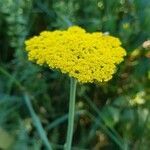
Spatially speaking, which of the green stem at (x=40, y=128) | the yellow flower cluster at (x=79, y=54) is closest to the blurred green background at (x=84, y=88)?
the green stem at (x=40, y=128)

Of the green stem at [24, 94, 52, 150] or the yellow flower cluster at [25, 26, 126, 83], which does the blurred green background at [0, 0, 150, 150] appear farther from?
the yellow flower cluster at [25, 26, 126, 83]

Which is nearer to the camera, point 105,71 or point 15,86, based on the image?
point 105,71

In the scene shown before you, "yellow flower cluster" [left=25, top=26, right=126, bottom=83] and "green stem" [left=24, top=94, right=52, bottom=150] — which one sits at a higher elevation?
"yellow flower cluster" [left=25, top=26, right=126, bottom=83]

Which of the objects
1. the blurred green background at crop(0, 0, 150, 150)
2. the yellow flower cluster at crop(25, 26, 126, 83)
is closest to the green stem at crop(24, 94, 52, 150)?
the blurred green background at crop(0, 0, 150, 150)

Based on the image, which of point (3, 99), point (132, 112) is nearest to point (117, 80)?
point (132, 112)

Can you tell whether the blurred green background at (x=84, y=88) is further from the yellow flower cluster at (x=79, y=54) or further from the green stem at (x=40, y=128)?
the yellow flower cluster at (x=79, y=54)

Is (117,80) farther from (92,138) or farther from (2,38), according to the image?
(2,38)
